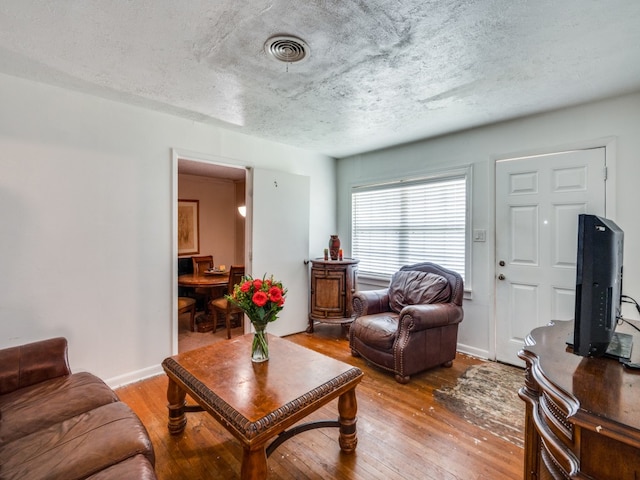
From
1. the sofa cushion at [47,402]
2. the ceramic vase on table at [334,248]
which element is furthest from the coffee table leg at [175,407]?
the ceramic vase on table at [334,248]

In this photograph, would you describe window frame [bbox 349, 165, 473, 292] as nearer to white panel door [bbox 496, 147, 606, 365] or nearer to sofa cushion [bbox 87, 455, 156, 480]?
white panel door [bbox 496, 147, 606, 365]

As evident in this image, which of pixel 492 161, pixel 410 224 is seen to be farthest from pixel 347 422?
pixel 492 161

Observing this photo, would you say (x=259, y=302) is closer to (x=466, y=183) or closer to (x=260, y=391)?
(x=260, y=391)

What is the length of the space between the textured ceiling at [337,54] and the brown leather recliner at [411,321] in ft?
5.42

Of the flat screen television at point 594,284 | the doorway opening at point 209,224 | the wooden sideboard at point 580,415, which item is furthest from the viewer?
the doorway opening at point 209,224

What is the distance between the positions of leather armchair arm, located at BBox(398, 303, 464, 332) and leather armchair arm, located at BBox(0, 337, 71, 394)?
2451mm

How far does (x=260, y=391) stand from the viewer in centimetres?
161

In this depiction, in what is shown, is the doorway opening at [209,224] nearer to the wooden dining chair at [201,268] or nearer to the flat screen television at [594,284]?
the wooden dining chair at [201,268]

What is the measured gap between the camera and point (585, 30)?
1.69 m

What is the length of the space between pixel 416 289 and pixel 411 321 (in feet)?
2.16

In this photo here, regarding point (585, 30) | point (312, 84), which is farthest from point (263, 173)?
point (585, 30)

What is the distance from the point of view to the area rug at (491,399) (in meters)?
2.10

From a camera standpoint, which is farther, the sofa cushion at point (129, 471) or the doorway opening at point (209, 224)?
the doorway opening at point (209, 224)

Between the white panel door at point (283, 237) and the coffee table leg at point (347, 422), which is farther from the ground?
the white panel door at point (283, 237)
